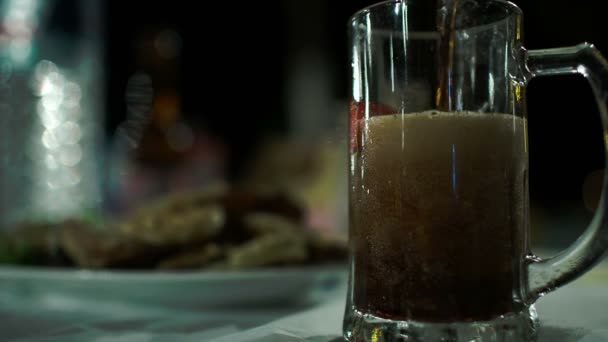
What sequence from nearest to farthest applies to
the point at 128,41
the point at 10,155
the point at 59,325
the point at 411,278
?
the point at 411,278 < the point at 59,325 < the point at 10,155 < the point at 128,41

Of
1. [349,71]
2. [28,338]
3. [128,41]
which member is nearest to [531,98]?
[128,41]

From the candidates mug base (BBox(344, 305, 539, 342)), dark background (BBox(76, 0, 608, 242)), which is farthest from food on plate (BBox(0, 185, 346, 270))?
dark background (BBox(76, 0, 608, 242))

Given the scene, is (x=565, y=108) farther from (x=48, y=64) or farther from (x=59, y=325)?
(x=59, y=325)

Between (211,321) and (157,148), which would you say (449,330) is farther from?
(157,148)

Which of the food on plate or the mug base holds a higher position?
the mug base

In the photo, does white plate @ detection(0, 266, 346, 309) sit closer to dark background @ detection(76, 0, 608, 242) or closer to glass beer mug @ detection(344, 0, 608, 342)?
glass beer mug @ detection(344, 0, 608, 342)

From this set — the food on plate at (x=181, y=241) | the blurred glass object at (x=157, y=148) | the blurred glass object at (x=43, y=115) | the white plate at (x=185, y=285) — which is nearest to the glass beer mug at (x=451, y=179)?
the white plate at (x=185, y=285)

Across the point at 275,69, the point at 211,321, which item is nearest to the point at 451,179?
the point at 211,321

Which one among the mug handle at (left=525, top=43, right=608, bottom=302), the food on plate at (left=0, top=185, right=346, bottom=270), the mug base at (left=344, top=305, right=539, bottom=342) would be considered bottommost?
the food on plate at (left=0, top=185, right=346, bottom=270)
